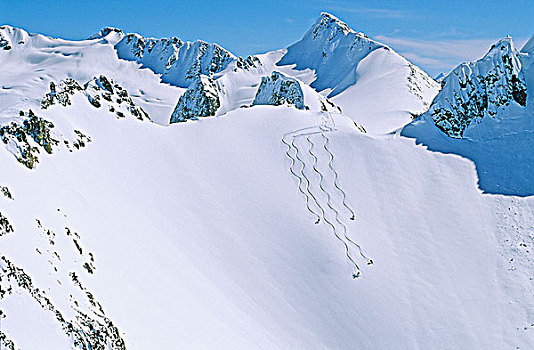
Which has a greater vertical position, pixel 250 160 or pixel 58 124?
pixel 58 124

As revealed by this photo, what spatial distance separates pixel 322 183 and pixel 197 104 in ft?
112

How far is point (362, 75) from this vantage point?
90.1 metres

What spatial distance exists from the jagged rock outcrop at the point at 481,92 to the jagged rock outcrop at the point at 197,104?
1213 inches

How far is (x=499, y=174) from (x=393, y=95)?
1692 inches

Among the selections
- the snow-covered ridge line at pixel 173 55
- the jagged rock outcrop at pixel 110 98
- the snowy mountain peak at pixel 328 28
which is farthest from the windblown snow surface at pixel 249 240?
the snow-covered ridge line at pixel 173 55

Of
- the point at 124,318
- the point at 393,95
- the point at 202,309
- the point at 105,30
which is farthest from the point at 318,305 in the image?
the point at 105,30

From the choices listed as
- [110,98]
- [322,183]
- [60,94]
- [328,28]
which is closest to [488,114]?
[322,183]

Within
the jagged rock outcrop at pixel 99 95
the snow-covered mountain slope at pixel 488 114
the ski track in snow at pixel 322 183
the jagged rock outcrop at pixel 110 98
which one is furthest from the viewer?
the snow-covered mountain slope at pixel 488 114

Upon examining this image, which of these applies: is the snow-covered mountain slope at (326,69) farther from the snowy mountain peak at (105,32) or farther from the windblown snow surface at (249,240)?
the windblown snow surface at (249,240)

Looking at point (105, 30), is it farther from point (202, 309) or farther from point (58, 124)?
point (202, 309)

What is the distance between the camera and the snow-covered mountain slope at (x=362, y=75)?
2514 inches

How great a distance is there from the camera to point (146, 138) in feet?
101

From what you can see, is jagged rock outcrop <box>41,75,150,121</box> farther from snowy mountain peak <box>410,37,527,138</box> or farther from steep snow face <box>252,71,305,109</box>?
snowy mountain peak <box>410,37,527,138</box>

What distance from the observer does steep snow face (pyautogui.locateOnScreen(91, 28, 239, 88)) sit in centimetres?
14238
